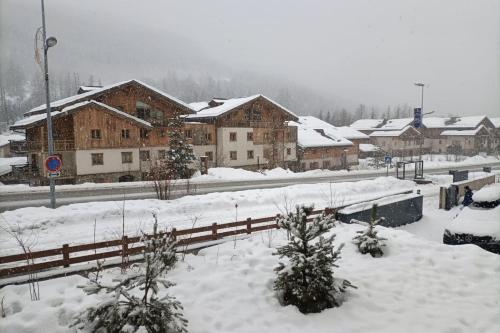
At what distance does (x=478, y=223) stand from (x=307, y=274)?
870 cm

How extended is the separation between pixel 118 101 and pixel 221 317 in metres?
31.5

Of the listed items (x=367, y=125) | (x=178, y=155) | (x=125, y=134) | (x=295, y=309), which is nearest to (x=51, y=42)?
(x=295, y=309)

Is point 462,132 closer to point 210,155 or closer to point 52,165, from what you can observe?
point 210,155

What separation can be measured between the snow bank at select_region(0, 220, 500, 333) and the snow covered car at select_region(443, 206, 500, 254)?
1.32m

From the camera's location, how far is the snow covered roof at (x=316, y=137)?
48244 millimetres

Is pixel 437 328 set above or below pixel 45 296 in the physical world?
below

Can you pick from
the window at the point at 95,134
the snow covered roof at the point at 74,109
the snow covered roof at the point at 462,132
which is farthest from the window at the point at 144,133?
the snow covered roof at the point at 462,132

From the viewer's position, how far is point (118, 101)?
3400cm

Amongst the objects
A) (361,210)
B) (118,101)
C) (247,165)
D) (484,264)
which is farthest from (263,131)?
(484,264)

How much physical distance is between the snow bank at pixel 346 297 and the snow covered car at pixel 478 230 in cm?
132

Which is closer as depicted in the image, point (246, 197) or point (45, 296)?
point (45, 296)

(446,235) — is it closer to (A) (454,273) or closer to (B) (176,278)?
(A) (454,273)

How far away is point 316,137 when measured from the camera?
169ft

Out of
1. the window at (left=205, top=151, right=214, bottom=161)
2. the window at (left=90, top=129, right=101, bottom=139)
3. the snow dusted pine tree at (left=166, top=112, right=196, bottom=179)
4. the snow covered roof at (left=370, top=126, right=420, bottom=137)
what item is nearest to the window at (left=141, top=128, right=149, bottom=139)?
the snow dusted pine tree at (left=166, top=112, right=196, bottom=179)
